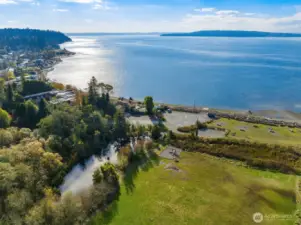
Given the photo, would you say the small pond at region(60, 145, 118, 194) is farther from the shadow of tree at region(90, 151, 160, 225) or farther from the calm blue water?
the calm blue water

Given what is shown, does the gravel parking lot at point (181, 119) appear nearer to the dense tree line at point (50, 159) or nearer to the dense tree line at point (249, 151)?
the dense tree line at point (249, 151)

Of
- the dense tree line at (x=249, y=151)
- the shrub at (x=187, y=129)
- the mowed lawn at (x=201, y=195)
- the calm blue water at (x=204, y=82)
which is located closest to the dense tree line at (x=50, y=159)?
the mowed lawn at (x=201, y=195)

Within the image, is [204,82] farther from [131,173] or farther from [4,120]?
[4,120]

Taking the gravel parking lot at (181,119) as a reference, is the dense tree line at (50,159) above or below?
above

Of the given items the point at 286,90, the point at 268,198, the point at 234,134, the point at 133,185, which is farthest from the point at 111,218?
the point at 286,90

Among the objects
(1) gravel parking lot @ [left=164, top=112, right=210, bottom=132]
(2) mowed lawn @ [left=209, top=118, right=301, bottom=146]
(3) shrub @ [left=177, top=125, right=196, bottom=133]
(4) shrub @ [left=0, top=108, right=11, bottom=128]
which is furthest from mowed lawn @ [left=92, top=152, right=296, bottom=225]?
(4) shrub @ [left=0, top=108, right=11, bottom=128]

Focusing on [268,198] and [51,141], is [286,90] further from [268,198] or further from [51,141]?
[51,141]

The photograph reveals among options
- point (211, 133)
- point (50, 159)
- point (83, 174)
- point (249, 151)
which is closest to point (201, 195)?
point (249, 151)
